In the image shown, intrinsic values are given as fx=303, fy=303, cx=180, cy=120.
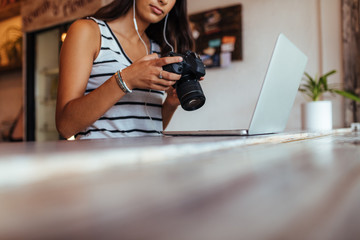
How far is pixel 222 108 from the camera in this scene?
2342mm

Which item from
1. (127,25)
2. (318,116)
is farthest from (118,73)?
(318,116)

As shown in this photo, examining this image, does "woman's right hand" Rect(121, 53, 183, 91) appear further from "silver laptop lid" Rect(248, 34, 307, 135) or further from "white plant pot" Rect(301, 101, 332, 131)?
"white plant pot" Rect(301, 101, 332, 131)

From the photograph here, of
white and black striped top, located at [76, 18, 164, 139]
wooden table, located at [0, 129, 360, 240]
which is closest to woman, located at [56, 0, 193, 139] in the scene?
white and black striped top, located at [76, 18, 164, 139]

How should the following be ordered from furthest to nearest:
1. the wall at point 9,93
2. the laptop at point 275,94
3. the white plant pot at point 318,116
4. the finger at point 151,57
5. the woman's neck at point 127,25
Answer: the wall at point 9,93, the white plant pot at point 318,116, the woman's neck at point 127,25, the finger at point 151,57, the laptop at point 275,94

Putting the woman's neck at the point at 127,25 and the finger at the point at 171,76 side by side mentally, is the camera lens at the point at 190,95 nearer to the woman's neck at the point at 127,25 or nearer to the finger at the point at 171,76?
the finger at the point at 171,76

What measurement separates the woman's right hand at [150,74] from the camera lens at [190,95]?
30mm

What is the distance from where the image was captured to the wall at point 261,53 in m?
1.98

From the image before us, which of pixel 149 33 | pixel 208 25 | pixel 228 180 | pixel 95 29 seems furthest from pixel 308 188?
pixel 208 25

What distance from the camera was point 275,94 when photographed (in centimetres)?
65

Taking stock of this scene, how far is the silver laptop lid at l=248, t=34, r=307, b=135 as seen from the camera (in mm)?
584

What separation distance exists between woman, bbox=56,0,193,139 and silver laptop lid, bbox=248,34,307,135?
0.64ft

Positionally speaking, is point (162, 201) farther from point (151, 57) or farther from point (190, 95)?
point (151, 57)

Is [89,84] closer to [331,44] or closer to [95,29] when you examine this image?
[95,29]

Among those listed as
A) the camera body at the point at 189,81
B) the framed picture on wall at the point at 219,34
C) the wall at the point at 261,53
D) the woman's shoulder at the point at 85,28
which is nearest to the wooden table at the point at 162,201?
the camera body at the point at 189,81
